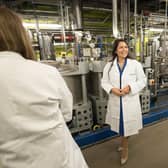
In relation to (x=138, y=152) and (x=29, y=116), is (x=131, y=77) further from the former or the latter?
(x=29, y=116)

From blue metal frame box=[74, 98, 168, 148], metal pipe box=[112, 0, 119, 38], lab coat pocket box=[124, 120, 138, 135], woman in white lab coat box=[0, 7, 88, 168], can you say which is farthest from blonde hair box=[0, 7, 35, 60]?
metal pipe box=[112, 0, 119, 38]

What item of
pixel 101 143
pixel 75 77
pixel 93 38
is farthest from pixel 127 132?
pixel 93 38

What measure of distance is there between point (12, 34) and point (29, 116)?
34cm

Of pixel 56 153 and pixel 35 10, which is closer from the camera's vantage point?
pixel 56 153

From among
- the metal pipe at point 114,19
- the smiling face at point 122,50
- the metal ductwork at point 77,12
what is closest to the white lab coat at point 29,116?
the smiling face at point 122,50

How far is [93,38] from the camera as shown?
9.79 feet

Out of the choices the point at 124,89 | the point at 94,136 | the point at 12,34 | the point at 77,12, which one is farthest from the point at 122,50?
the point at 77,12

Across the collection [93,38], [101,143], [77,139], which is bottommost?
[101,143]

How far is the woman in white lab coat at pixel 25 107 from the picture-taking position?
64 centimetres

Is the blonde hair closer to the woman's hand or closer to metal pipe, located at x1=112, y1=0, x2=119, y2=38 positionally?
the woman's hand

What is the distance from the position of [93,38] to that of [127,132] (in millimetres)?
1755

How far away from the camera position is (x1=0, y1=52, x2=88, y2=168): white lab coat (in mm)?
641

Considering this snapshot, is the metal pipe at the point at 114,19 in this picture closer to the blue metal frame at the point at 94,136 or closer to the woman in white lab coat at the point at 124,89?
the woman in white lab coat at the point at 124,89

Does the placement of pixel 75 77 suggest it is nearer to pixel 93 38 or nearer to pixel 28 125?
pixel 93 38
